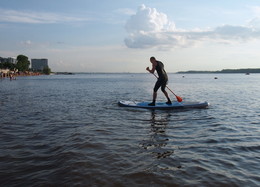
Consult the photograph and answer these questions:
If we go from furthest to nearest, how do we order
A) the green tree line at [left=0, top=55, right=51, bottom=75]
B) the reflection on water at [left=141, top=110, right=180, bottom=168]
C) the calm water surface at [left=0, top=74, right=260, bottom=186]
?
the green tree line at [left=0, top=55, right=51, bottom=75]
the reflection on water at [left=141, top=110, right=180, bottom=168]
the calm water surface at [left=0, top=74, right=260, bottom=186]

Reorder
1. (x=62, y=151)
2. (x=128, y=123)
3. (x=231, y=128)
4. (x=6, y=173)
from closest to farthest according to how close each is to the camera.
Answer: (x=6, y=173)
(x=62, y=151)
(x=231, y=128)
(x=128, y=123)

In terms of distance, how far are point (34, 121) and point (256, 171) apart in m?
8.32

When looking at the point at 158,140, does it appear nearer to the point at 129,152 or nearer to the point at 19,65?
the point at 129,152

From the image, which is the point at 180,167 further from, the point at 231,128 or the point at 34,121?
the point at 34,121

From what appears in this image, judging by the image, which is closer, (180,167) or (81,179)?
(81,179)

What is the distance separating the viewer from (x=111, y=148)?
623cm

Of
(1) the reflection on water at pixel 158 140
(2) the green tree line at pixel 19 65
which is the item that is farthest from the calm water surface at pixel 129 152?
(2) the green tree line at pixel 19 65

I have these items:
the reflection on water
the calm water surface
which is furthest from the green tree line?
the reflection on water

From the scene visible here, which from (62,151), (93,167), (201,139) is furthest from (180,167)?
(62,151)

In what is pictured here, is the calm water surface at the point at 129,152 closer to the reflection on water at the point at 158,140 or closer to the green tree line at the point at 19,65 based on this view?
the reflection on water at the point at 158,140

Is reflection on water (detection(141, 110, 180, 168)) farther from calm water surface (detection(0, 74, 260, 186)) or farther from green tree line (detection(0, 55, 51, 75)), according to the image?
green tree line (detection(0, 55, 51, 75))

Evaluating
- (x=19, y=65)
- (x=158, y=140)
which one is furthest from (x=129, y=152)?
(x=19, y=65)

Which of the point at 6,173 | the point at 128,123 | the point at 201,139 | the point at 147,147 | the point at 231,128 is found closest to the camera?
the point at 6,173

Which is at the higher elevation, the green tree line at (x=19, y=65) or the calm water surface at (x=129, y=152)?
the green tree line at (x=19, y=65)
